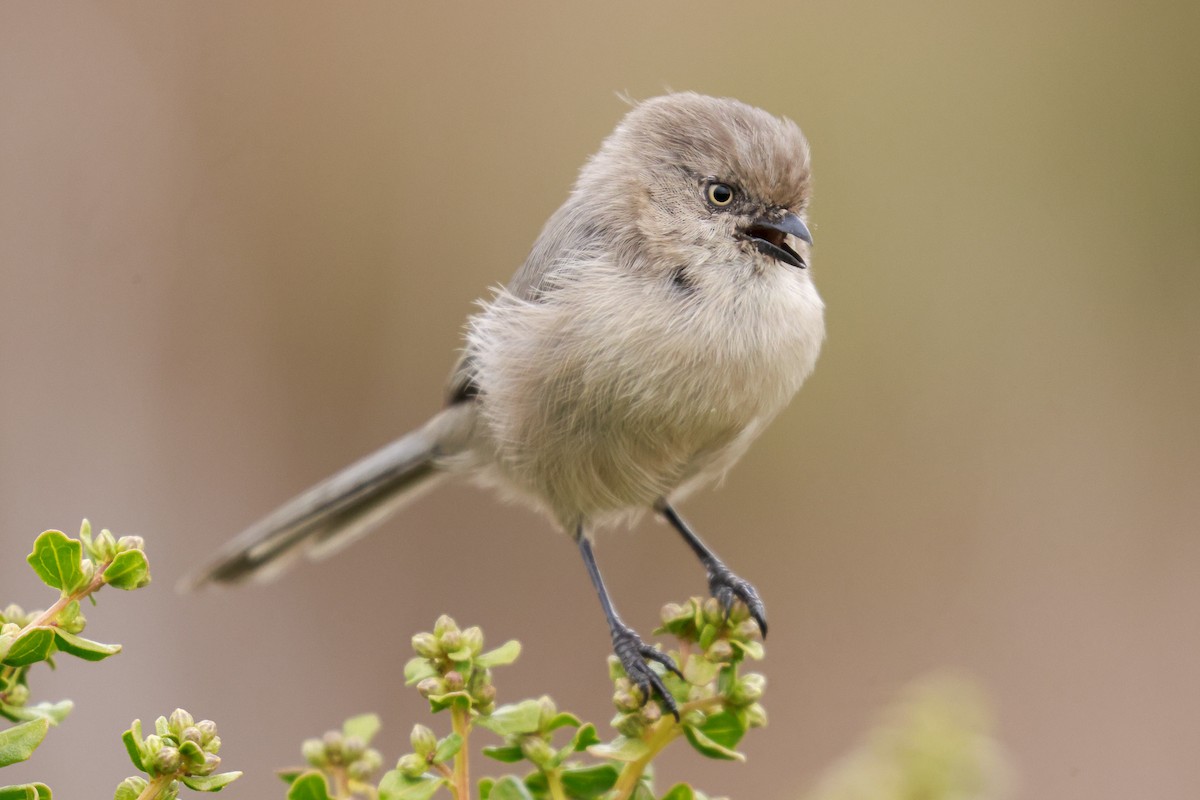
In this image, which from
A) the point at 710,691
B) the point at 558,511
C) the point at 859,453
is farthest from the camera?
the point at 859,453

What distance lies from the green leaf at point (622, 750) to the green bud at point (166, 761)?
1.69ft

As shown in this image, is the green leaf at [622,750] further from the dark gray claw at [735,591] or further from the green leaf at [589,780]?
the dark gray claw at [735,591]

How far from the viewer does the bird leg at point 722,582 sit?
3.01 m

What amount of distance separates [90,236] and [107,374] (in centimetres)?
64

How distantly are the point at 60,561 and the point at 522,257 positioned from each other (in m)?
4.32

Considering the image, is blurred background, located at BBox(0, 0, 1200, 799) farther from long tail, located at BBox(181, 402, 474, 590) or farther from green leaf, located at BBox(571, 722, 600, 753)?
green leaf, located at BBox(571, 722, 600, 753)

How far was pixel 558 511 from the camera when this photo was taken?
3395mm

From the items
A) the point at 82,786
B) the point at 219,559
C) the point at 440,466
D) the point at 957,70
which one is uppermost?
the point at 957,70

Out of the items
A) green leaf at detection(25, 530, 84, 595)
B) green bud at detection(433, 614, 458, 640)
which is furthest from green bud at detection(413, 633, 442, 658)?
green leaf at detection(25, 530, 84, 595)

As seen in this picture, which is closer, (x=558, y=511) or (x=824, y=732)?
(x=558, y=511)

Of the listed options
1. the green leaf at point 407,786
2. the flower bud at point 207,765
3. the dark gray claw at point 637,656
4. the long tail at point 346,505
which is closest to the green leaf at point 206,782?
the flower bud at point 207,765

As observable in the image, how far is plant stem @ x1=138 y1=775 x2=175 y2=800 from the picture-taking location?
1329 mm

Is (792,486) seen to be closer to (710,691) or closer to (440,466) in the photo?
(440,466)

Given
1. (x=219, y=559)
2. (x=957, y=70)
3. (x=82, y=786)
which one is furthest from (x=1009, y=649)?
(x=82, y=786)
